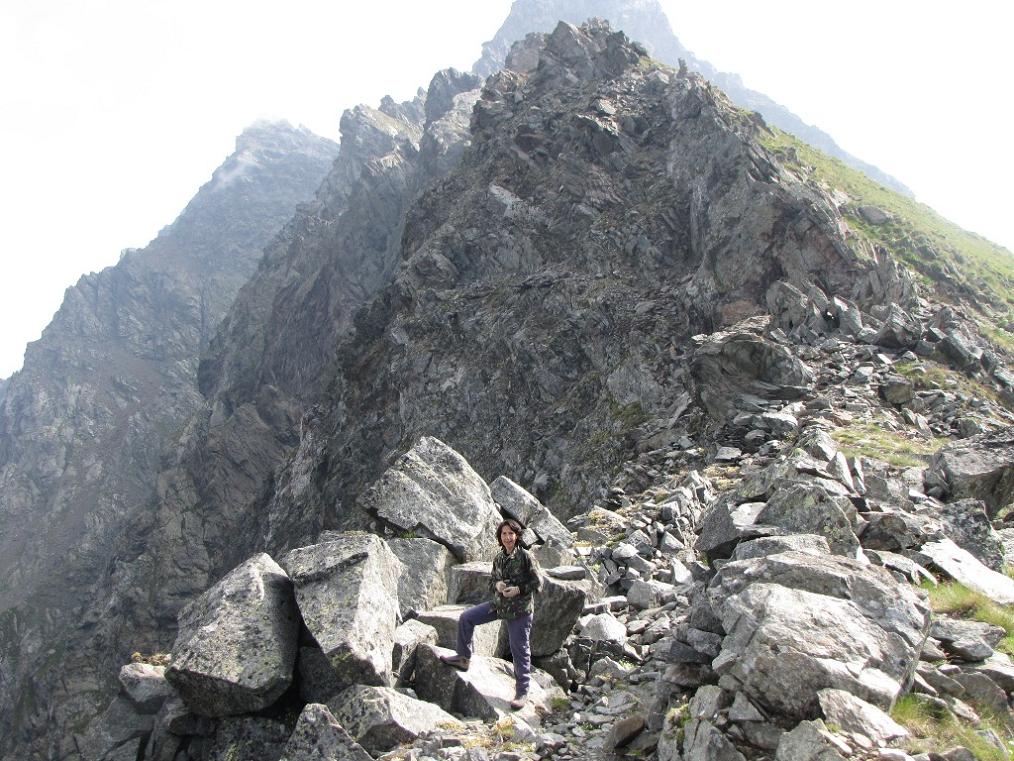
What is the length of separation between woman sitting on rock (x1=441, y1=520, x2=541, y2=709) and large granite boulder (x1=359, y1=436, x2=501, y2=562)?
309 cm

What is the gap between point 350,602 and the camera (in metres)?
8.54

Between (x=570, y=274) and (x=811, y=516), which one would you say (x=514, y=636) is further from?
→ (x=570, y=274)

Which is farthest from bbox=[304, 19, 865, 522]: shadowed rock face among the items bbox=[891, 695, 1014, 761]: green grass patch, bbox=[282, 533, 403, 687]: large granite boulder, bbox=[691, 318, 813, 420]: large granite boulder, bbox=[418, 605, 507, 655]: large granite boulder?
bbox=[891, 695, 1014, 761]: green grass patch

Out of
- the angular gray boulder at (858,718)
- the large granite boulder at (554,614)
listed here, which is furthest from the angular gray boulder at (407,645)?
the angular gray boulder at (858,718)

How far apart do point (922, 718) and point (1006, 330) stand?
4561 centimetres

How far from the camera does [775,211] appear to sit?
1652 inches

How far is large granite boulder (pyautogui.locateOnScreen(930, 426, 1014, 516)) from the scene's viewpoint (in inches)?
563

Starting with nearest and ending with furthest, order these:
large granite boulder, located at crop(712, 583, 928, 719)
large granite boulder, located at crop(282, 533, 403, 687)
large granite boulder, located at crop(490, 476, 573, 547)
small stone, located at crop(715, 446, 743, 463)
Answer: large granite boulder, located at crop(712, 583, 928, 719), large granite boulder, located at crop(282, 533, 403, 687), large granite boulder, located at crop(490, 476, 573, 547), small stone, located at crop(715, 446, 743, 463)

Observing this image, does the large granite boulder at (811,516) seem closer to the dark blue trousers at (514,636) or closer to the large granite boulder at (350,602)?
the dark blue trousers at (514,636)

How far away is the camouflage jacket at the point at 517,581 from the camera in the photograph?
912 centimetres

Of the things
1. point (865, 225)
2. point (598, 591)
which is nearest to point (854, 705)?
point (598, 591)

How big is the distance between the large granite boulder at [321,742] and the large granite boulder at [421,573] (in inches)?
130

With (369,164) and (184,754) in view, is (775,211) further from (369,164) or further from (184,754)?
(369,164)

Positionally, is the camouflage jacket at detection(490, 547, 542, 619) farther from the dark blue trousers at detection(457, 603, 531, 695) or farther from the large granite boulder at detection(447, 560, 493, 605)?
the large granite boulder at detection(447, 560, 493, 605)
